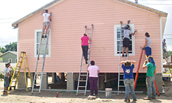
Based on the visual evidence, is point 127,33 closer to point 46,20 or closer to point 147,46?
point 147,46

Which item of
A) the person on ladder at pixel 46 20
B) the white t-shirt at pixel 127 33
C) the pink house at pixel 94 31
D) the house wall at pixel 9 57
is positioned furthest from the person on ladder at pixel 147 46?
the house wall at pixel 9 57

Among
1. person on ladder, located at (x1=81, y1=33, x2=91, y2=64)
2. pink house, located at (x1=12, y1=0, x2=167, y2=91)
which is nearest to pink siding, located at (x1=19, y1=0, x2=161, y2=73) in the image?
pink house, located at (x1=12, y1=0, x2=167, y2=91)

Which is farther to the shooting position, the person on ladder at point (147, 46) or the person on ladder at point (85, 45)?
the person on ladder at point (85, 45)

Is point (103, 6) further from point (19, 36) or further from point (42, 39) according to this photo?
point (19, 36)

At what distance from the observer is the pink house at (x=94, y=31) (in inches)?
409

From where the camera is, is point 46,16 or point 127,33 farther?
point 46,16

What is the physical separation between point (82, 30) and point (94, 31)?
759 millimetres

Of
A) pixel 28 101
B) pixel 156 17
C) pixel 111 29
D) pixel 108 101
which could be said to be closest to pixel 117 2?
pixel 111 29

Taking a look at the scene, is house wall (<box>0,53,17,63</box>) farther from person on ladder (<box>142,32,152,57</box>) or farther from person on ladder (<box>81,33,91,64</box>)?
person on ladder (<box>142,32,152,57</box>)

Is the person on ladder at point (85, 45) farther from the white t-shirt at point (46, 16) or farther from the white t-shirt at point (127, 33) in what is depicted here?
the white t-shirt at point (46, 16)

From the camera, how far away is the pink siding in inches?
411

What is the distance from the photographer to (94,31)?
1118 centimetres

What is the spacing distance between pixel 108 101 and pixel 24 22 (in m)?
7.85

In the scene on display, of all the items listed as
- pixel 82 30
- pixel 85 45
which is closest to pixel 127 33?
pixel 85 45
